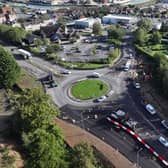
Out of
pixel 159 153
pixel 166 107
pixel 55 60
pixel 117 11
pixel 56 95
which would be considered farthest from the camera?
pixel 117 11

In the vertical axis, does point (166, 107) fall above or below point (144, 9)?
below

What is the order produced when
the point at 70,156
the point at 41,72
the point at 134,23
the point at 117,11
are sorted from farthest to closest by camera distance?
the point at 117,11, the point at 134,23, the point at 41,72, the point at 70,156

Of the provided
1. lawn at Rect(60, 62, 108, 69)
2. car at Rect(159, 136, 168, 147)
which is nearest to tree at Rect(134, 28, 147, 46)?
lawn at Rect(60, 62, 108, 69)

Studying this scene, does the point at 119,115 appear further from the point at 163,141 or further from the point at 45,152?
→ the point at 45,152

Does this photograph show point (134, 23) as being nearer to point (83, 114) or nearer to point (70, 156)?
point (83, 114)

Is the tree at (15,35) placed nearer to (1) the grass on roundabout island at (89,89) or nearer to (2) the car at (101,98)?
(1) the grass on roundabout island at (89,89)

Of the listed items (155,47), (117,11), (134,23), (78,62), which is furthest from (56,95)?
(117,11)

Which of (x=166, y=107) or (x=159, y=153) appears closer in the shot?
(x=159, y=153)

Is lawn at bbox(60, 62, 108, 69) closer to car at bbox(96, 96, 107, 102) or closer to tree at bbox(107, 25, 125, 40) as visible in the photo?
car at bbox(96, 96, 107, 102)
